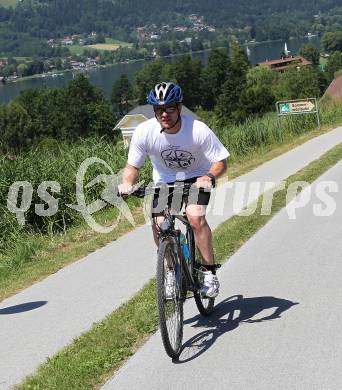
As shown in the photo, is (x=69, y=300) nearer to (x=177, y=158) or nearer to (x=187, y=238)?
(x=187, y=238)

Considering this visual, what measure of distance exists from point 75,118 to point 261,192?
102m

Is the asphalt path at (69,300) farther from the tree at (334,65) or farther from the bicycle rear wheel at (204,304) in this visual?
the tree at (334,65)

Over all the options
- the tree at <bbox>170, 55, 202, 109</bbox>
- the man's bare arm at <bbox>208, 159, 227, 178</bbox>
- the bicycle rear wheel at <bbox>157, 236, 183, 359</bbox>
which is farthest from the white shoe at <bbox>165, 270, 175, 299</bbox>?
the tree at <bbox>170, 55, 202, 109</bbox>

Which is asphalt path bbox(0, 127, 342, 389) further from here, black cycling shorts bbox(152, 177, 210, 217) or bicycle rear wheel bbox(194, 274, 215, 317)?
black cycling shorts bbox(152, 177, 210, 217)

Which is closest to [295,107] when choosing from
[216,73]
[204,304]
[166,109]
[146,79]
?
[204,304]

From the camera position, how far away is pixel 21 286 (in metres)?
8.11

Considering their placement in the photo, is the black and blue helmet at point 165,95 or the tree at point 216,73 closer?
the black and blue helmet at point 165,95

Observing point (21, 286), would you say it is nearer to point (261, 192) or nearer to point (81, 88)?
point (261, 192)

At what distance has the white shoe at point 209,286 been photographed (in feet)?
17.9

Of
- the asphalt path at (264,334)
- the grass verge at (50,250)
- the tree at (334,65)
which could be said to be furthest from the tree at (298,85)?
the asphalt path at (264,334)

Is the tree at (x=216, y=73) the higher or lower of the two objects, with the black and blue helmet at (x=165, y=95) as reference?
lower

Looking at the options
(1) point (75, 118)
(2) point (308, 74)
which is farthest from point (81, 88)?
(2) point (308, 74)

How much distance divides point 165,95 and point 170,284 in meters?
1.37

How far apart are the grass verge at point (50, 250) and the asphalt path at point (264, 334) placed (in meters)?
2.48
